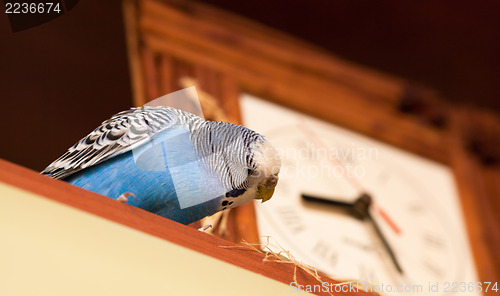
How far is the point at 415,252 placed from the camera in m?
2.24

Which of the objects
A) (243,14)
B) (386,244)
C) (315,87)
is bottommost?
(386,244)

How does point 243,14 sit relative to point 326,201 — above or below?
above

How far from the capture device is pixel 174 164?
46.3 inches

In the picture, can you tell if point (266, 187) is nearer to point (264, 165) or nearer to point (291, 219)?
point (264, 165)

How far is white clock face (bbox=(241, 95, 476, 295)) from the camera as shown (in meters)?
2.05

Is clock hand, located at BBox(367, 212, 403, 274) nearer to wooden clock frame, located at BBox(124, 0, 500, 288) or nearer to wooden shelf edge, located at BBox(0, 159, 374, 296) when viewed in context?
wooden clock frame, located at BBox(124, 0, 500, 288)

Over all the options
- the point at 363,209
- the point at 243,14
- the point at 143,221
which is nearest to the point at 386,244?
the point at 363,209

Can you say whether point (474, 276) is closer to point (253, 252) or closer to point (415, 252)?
point (415, 252)

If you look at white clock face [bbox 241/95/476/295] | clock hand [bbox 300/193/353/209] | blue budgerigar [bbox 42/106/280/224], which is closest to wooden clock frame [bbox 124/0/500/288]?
white clock face [bbox 241/95/476/295]

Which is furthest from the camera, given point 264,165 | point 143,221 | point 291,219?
point 291,219

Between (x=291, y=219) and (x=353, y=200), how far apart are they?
28cm

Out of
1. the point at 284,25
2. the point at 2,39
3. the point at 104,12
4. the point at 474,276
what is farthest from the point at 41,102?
the point at 474,276

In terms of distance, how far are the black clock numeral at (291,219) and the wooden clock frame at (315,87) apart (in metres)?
0.36

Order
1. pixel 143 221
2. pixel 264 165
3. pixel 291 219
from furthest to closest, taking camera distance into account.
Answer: pixel 291 219 < pixel 264 165 < pixel 143 221
